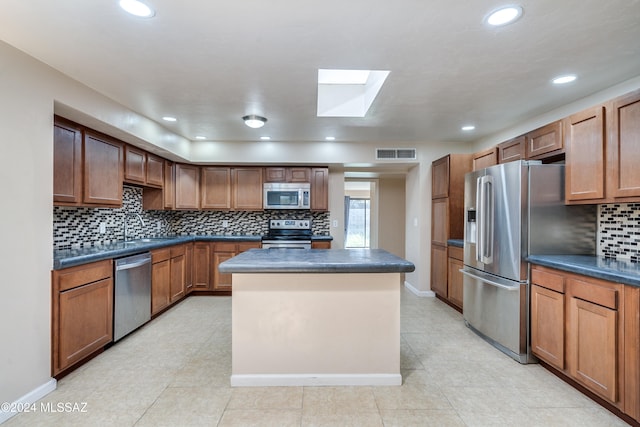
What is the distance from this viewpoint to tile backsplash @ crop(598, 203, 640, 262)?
2.40 metres

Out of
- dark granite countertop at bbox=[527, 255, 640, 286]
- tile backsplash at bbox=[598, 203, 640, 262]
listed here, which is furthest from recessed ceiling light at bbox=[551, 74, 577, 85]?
dark granite countertop at bbox=[527, 255, 640, 286]

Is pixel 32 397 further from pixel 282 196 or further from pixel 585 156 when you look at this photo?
pixel 585 156

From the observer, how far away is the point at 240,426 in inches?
69.4

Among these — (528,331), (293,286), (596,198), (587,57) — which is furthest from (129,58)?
(528,331)

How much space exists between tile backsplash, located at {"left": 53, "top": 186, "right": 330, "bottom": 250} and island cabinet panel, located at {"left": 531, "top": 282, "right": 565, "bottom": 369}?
3.26m

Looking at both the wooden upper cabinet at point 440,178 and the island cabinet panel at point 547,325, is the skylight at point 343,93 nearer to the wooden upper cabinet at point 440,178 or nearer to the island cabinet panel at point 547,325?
the wooden upper cabinet at point 440,178

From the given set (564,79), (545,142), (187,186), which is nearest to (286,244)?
(187,186)

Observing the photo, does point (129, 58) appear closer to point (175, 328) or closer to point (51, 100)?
point (51, 100)

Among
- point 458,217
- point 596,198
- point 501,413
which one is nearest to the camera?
point 501,413

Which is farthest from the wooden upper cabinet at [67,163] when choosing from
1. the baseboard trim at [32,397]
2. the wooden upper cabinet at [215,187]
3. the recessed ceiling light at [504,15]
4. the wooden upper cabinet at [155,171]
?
the recessed ceiling light at [504,15]

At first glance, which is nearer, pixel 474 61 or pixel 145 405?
pixel 145 405

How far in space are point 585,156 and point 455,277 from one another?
2.03 meters

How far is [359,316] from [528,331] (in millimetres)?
1569

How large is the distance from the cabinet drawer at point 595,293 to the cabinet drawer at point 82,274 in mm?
3786
